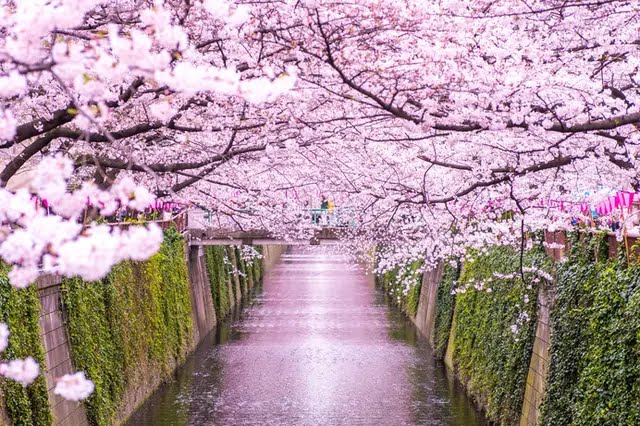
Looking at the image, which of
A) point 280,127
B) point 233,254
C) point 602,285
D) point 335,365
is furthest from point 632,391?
point 233,254

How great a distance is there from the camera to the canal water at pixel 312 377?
744 inches

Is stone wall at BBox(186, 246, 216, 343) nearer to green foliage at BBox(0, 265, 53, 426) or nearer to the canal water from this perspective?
the canal water

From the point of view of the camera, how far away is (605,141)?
10.4 meters

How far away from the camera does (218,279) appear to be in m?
36.0

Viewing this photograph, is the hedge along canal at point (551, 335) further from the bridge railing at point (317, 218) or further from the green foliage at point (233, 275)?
the green foliage at point (233, 275)

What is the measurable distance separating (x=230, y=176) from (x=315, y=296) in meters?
27.6

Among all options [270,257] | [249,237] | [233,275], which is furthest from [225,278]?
[270,257]

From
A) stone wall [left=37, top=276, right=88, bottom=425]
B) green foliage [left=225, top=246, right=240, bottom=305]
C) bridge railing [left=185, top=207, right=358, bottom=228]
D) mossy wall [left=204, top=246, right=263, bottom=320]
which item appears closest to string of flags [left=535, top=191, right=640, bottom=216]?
stone wall [left=37, top=276, right=88, bottom=425]

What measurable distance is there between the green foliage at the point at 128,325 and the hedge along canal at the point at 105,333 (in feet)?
0.06

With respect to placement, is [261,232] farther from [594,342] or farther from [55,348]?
[594,342]

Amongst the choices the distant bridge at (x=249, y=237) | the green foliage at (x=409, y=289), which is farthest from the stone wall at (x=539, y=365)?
the green foliage at (x=409, y=289)

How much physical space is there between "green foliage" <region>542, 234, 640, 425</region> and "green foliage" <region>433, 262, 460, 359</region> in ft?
36.3

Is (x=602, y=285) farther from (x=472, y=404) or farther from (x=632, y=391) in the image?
(x=472, y=404)

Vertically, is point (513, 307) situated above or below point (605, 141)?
below
